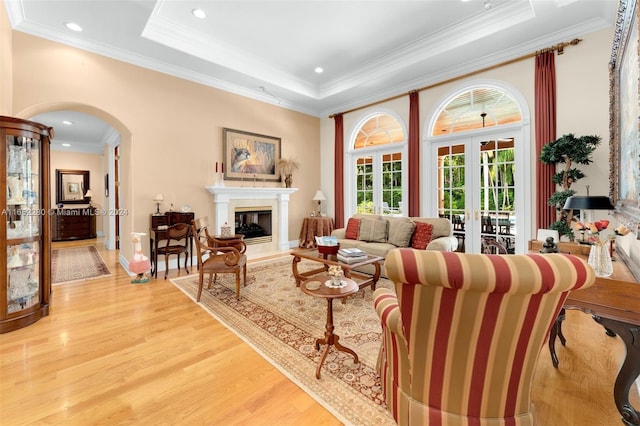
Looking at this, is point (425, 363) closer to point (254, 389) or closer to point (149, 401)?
point (254, 389)

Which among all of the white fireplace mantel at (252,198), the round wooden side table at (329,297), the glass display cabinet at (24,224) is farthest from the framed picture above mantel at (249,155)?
the round wooden side table at (329,297)

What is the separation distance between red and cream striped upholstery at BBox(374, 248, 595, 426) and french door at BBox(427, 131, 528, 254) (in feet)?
11.8

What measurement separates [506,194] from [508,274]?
4.47 meters

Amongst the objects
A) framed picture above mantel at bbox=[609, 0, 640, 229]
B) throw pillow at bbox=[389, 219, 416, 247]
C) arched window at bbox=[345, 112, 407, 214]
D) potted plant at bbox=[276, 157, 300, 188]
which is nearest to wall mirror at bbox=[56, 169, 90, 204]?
potted plant at bbox=[276, 157, 300, 188]

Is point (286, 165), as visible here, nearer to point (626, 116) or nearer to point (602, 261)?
point (626, 116)

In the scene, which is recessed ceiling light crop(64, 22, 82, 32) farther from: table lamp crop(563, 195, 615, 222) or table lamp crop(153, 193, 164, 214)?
table lamp crop(563, 195, 615, 222)

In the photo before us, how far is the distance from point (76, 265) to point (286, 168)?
14.7 feet

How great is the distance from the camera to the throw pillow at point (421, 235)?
429 centimetres

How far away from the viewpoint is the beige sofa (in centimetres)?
420

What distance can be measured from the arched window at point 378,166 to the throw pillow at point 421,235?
152 centimetres

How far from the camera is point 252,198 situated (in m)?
6.03

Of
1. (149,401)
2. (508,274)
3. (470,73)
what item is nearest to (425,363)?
(508,274)

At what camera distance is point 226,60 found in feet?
15.9

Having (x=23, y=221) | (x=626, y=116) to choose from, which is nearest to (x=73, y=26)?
(x=23, y=221)
